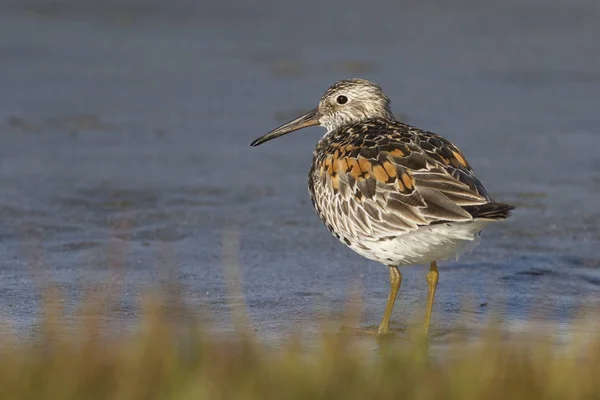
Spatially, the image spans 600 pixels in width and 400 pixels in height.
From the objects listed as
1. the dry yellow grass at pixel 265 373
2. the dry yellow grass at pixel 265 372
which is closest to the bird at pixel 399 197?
the dry yellow grass at pixel 265 372

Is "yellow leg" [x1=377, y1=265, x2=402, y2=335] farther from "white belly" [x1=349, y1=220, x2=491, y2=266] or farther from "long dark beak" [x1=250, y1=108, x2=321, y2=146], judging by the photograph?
"long dark beak" [x1=250, y1=108, x2=321, y2=146]

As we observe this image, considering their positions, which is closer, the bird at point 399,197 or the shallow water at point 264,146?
the bird at point 399,197

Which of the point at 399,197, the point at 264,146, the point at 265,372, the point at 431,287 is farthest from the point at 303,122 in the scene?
the point at 265,372

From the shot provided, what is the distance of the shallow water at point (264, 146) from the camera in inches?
316

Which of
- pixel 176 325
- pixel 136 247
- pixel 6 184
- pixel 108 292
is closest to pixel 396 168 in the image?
pixel 176 325

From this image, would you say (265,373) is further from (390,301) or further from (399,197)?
(390,301)

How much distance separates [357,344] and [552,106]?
22.2 feet

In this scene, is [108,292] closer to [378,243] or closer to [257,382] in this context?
[378,243]

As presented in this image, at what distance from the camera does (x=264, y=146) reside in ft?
37.4

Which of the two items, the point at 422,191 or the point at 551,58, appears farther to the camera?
the point at 551,58

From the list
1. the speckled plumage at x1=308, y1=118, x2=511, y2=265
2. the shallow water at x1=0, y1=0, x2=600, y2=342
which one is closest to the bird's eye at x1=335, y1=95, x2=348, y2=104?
the speckled plumage at x1=308, y1=118, x2=511, y2=265

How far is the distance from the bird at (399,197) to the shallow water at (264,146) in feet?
1.63

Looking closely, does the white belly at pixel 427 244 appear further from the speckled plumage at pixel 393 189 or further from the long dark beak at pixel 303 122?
the long dark beak at pixel 303 122

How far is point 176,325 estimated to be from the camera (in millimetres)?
6754
